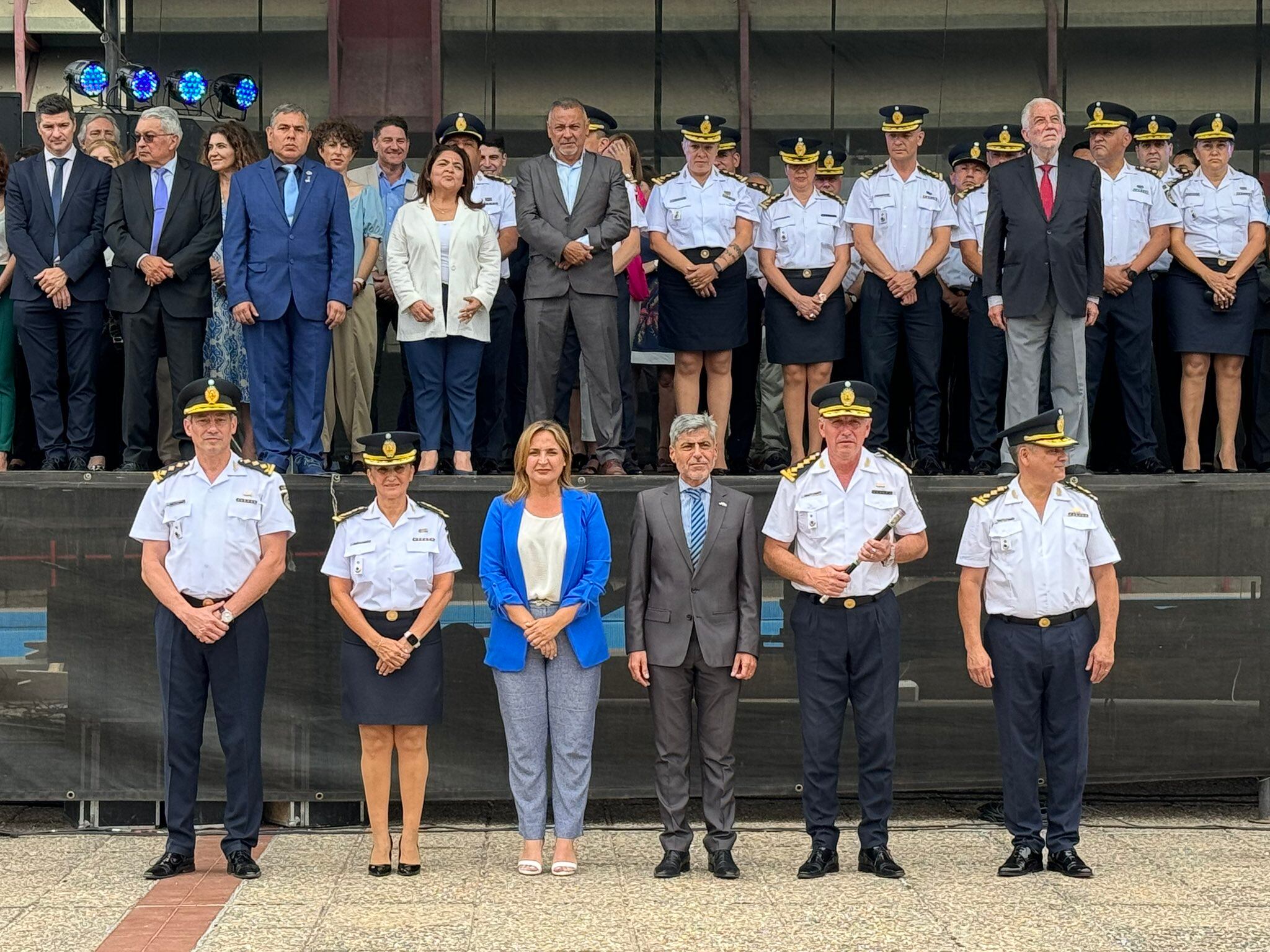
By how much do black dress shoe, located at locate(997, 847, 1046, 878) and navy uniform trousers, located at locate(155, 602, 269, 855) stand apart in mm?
3092

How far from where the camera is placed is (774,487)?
8.26m

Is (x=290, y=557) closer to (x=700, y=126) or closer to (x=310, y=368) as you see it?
(x=310, y=368)

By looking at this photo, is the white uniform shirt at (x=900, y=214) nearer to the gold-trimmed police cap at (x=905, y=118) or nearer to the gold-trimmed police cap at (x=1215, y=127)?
the gold-trimmed police cap at (x=905, y=118)

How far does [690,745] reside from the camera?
6965mm

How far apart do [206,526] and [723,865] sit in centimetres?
252

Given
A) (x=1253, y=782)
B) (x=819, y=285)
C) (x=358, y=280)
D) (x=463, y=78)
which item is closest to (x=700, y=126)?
(x=819, y=285)

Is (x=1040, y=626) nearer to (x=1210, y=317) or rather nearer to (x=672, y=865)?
(x=672, y=865)

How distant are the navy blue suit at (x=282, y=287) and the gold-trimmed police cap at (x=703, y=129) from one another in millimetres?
1897

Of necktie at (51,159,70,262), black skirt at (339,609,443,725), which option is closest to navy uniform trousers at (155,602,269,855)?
black skirt at (339,609,443,725)

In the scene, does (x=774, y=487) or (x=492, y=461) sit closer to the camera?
(x=774, y=487)

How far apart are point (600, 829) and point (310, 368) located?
2.62 meters

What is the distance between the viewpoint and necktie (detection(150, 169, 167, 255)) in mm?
8367

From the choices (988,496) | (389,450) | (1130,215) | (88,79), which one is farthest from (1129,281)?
(88,79)

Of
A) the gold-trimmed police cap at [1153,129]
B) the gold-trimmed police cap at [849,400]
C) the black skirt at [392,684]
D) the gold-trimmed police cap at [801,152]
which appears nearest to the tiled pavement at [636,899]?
the black skirt at [392,684]
